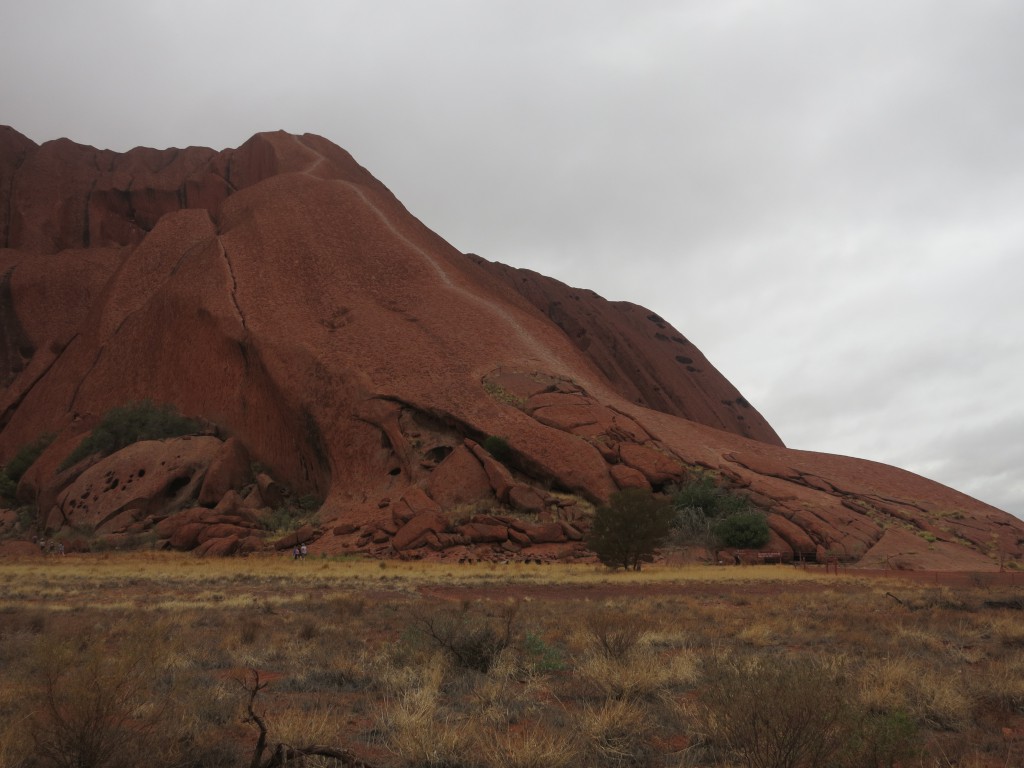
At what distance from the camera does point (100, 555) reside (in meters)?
30.7

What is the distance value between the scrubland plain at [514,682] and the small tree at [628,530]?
9743 mm

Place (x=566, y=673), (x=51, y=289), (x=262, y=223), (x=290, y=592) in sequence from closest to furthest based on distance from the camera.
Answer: (x=566, y=673) → (x=290, y=592) → (x=262, y=223) → (x=51, y=289)

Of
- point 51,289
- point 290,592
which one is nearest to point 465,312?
point 290,592

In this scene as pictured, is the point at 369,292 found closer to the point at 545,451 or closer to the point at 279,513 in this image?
the point at 279,513

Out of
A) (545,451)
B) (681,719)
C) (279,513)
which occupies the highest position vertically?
(545,451)

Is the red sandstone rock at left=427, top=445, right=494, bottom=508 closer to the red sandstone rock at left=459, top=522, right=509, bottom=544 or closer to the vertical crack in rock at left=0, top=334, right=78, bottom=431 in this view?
the red sandstone rock at left=459, top=522, right=509, bottom=544

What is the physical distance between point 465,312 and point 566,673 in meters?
36.4

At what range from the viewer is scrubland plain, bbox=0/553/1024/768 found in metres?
4.80

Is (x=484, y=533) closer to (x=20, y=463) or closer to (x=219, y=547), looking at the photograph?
(x=219, y=547)

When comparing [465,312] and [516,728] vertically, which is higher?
[465,312]

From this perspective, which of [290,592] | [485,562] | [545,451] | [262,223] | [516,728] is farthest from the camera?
[262,223]

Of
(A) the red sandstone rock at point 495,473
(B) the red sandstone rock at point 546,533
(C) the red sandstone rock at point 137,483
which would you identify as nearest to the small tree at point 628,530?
(B) the red sandstone rock at point 546,533

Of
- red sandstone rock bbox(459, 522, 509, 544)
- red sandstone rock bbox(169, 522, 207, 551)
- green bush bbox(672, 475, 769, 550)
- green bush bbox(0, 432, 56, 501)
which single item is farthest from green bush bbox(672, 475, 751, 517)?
green bush bbox(0, 432, 56, 501)

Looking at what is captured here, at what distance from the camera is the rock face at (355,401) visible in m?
32.5
